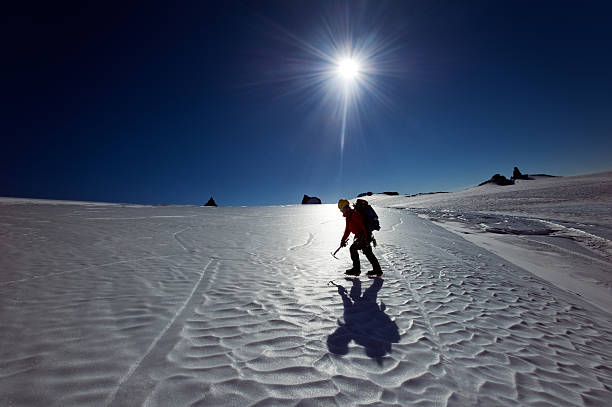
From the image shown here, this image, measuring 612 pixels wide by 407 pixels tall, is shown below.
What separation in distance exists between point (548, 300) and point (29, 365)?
8961 mm

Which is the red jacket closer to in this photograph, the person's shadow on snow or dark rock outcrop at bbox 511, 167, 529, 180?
the person's shadow on snow

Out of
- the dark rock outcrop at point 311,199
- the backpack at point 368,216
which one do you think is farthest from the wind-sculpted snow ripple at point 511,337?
the dark rock outcrop at point 311,199

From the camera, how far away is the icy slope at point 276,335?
2.33 m

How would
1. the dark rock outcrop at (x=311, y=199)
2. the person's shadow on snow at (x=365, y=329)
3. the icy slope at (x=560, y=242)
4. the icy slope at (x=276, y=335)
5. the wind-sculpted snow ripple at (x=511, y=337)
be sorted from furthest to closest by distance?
the dark rock outcrop at (x=311, y=199) < the icy slope at (x=560, y=242) < the person's shadow on snow at (x=365, y=329) < the wind-sculpted snow ripple at (x=511, y=337) < the icy slope at (x=276, y=335)

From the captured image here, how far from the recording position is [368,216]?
6.05 meters

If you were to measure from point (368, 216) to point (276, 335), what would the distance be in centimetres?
369

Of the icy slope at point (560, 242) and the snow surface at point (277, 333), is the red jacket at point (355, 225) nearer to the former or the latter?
the snow surface at point (277, 333)

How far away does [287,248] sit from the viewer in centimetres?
908

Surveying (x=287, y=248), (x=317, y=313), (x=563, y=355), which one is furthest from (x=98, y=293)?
(x=563, y=355)

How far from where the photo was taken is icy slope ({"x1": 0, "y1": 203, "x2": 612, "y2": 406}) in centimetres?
233

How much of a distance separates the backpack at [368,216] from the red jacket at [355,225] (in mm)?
116

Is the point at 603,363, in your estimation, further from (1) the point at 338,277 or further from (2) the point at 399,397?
(1) the point at 338,277

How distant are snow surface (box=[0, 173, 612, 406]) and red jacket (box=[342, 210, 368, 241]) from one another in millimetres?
1158

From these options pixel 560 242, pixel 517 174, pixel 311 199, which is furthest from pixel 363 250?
pixel 517 174
